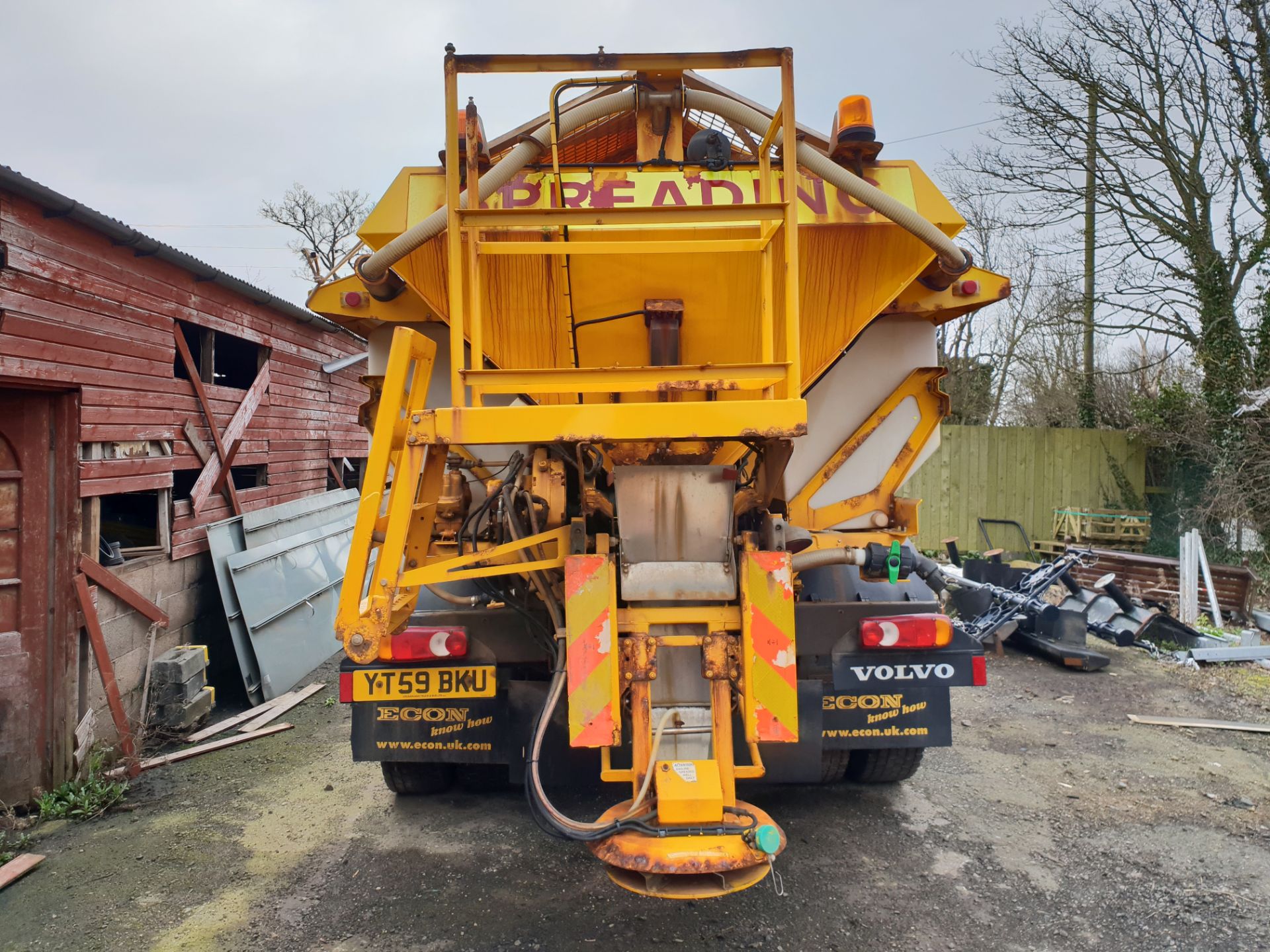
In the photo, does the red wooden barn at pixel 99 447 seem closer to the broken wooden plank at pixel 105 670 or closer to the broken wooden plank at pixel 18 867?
the broken wooden plank at pixel 105 670

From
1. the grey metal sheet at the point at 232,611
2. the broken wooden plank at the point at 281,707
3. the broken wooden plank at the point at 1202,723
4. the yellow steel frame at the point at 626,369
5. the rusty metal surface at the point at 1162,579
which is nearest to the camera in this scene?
the yellow steel frame at the point at 626,369

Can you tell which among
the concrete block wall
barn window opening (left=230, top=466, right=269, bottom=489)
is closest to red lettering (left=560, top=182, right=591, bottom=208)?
the concrete block wall

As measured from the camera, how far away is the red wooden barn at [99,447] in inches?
156

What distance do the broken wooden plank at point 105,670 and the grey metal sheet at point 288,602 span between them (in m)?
1.20

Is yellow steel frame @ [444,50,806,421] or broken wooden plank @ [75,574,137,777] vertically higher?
yellow steel frame @ [444,50,806,421]

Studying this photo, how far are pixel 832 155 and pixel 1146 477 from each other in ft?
35.4

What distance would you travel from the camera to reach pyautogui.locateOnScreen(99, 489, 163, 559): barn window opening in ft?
16.8

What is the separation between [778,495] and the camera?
3234 millimetres

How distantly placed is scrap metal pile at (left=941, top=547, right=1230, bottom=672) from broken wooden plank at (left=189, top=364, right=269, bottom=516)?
640 centimetres

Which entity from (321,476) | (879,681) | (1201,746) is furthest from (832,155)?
(321,476)

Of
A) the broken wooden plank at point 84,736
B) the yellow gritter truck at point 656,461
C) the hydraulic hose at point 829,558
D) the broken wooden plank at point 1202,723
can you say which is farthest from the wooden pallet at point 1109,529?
the broken wooden plank at point 84,736

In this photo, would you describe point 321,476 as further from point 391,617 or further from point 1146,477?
point 1146,477

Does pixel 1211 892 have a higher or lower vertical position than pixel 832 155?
lower

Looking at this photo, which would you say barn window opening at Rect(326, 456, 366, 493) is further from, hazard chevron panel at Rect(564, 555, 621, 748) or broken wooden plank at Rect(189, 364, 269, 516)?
hazard chevron panel at Rect(564, 555, 621, 748)
